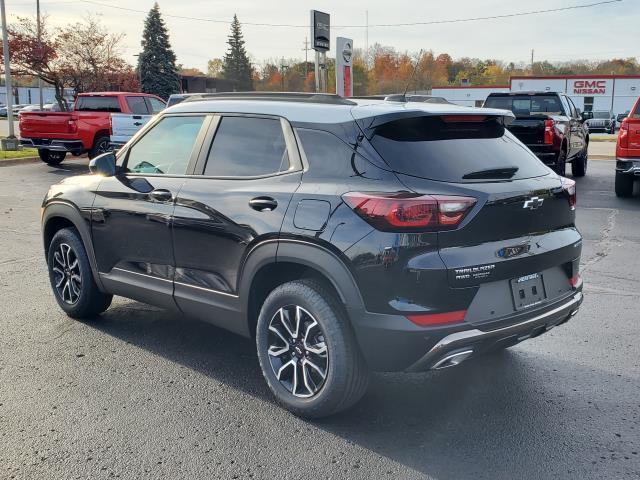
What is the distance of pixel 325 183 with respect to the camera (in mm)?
3561

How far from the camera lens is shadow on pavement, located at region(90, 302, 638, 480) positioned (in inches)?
127

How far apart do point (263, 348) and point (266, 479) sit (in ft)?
3.05

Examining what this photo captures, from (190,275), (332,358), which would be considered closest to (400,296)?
(332,358)

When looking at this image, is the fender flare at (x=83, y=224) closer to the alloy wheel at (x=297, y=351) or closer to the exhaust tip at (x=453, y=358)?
the alloy wheel at (x=297, y=351)

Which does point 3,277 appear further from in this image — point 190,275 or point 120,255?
point 190,275

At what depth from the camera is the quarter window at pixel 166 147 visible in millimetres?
4473

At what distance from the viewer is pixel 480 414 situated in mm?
3732

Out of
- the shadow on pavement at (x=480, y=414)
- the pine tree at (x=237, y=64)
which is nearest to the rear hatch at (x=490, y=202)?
the shadow on pavement at (x=480, y=414)

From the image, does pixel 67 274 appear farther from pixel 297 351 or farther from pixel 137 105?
pixel 137 105

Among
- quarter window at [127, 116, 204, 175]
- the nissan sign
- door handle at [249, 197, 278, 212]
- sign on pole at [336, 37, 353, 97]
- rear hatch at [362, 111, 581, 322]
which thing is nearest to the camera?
rear hatch at [362, 111, 581, 322]

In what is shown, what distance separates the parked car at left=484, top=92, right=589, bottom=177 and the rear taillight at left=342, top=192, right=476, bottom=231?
8268mm

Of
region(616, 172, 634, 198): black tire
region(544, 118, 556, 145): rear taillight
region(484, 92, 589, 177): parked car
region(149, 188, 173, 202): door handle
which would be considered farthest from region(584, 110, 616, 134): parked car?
region(149, 188, 173, 202): door handle

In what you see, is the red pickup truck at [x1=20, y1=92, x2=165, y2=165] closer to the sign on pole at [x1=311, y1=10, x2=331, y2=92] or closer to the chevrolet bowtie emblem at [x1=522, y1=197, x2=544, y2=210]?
the sign on pole at [x1=311, y1=10, x2=331, y2=92]

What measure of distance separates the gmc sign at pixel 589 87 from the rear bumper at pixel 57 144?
5655 cm
